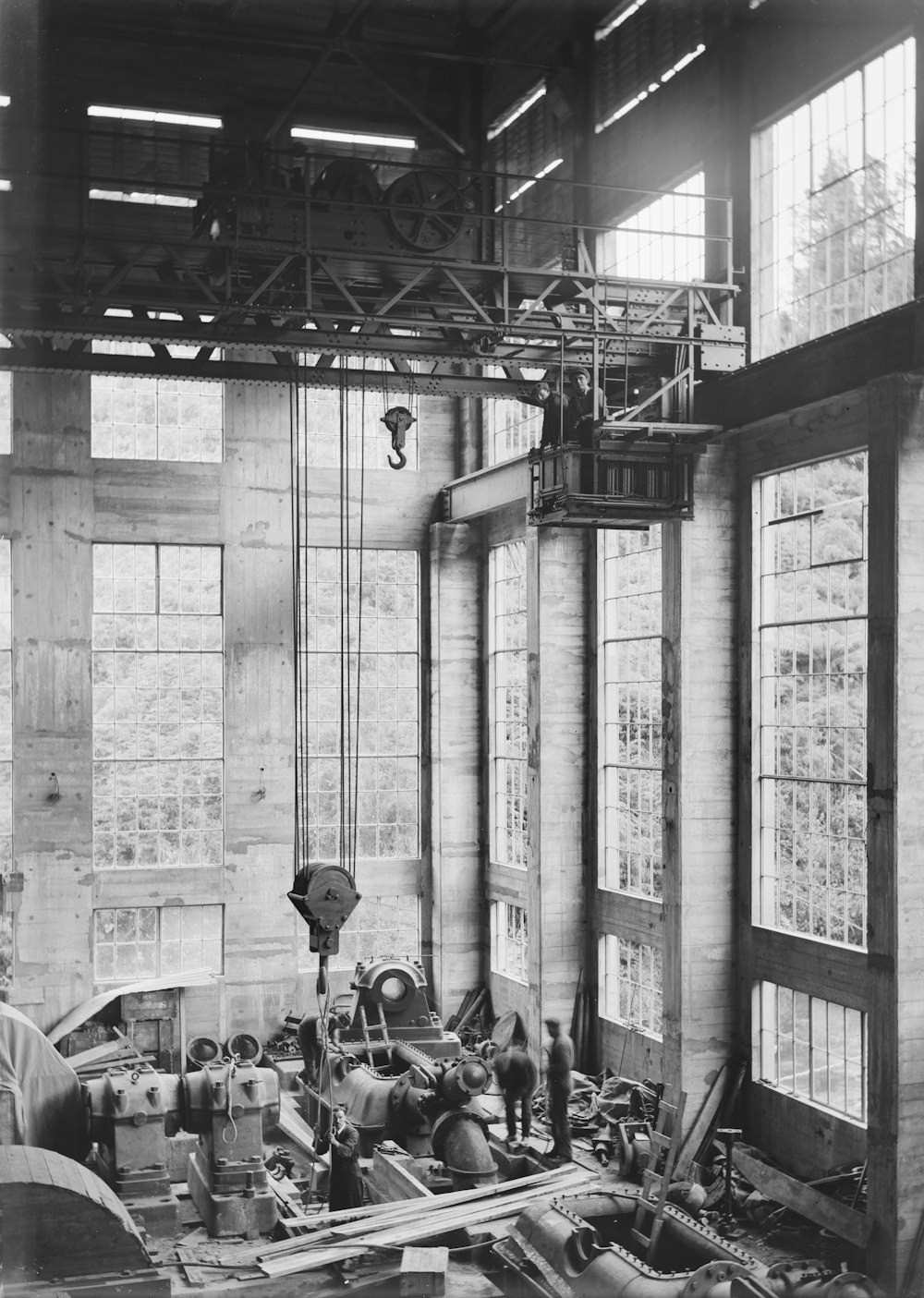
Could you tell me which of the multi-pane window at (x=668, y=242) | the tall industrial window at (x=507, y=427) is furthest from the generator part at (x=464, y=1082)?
the tall industrial window at (x=507, y=427)

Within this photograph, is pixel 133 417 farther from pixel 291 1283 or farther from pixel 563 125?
pixel 291 1283

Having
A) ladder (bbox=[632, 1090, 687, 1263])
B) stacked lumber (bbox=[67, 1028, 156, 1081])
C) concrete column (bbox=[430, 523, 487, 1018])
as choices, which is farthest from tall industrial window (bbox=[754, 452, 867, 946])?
stacked lumber (bbox=[67, 1028, 156, 1081])

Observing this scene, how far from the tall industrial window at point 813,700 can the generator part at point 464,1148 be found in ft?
13.0

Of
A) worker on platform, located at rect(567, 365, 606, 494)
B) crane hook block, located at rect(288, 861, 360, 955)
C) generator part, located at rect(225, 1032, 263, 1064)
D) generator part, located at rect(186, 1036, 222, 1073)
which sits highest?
worker on platform, located at rect(567, 365, 606, 494)

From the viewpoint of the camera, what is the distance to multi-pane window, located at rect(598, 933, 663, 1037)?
699 inches

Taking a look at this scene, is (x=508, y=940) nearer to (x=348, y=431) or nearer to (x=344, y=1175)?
(x=348, y=431)

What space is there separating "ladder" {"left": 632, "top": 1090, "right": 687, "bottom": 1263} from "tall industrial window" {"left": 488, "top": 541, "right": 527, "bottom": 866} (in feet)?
24.0

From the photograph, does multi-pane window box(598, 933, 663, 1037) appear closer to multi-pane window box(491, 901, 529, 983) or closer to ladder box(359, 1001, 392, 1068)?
multi-pane window box(491, 901, 529, 983)

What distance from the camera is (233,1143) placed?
1323cm

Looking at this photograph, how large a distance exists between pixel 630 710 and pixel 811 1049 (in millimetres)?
5634

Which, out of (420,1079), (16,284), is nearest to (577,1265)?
(420,1079)

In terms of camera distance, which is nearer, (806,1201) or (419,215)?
(806,1201)

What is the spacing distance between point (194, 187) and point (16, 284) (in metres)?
1.98

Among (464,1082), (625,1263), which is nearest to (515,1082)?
(464,1082)
